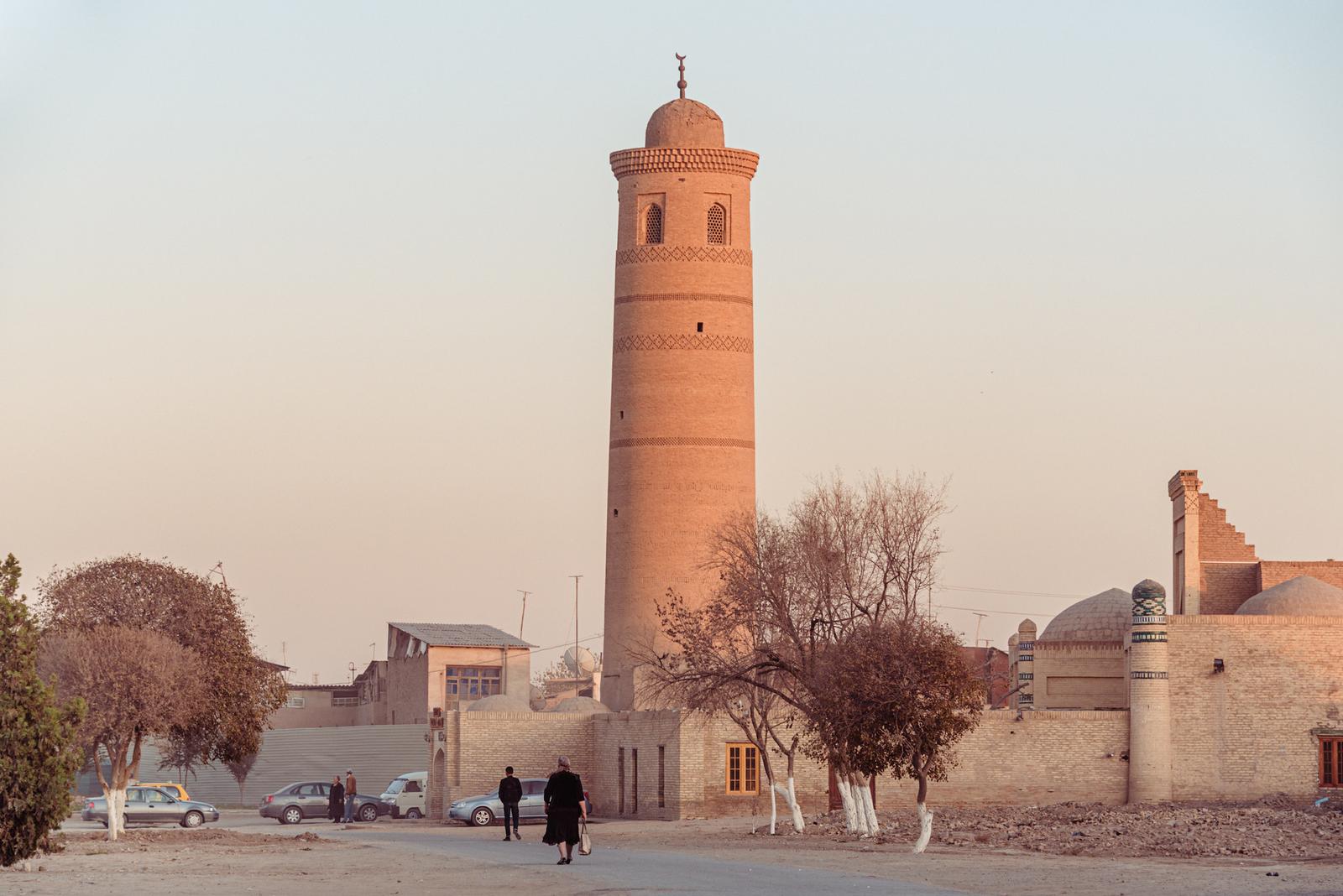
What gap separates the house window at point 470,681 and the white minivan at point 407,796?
441 inches

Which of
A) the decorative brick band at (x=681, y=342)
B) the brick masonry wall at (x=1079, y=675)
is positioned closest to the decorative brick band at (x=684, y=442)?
the decorative brick band at (x=681, y=342)

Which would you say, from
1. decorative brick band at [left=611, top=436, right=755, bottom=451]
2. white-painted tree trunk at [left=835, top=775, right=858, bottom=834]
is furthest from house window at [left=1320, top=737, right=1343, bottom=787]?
decorative brick band at [left=611, top=436, right=755, bottom=451]

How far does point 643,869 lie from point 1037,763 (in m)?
19.3

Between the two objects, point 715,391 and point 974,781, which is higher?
point 715,391

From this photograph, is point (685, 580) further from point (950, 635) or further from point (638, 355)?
point (950, 635)

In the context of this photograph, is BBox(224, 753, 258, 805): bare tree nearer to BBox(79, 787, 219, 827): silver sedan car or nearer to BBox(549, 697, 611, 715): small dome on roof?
BBox(549, 697, 611, 715): small dome on roof

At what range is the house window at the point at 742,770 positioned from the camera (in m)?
40.8

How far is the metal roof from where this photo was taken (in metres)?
59.9

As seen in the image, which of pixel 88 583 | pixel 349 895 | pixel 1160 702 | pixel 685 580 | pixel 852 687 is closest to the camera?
pixel 349 895

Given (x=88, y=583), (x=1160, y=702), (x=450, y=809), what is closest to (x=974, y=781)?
(x=1160, y=702)

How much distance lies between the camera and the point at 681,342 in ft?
165

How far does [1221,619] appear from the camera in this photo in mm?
38562

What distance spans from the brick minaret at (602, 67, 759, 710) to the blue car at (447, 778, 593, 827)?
363 inches

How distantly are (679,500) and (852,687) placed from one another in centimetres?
2374
